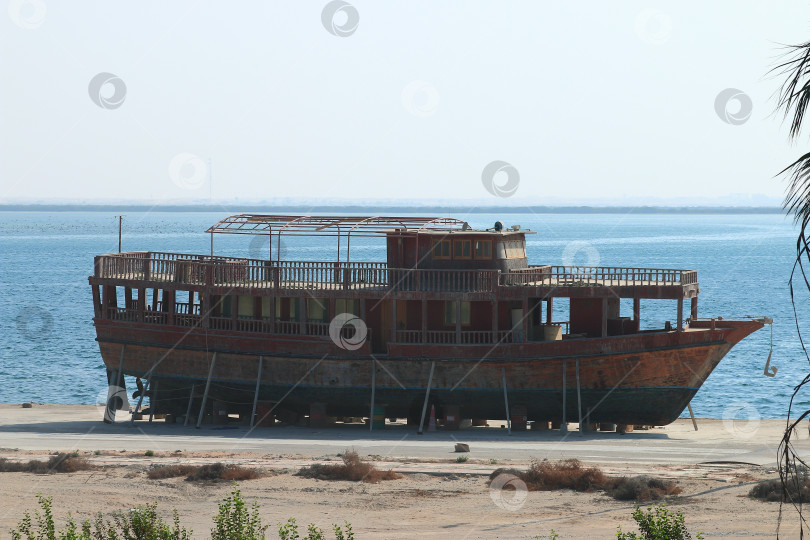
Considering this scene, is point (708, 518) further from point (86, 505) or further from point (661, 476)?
point (86, 505)

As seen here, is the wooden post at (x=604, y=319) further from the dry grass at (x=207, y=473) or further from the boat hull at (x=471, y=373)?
the dry grass at (x=207, y=473)

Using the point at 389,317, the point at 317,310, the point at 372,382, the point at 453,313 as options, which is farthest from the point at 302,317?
the point at 453,313

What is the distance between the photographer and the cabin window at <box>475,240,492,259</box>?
32156mm

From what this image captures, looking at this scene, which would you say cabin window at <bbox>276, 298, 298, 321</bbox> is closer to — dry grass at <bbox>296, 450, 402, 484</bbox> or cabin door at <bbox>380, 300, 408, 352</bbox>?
cabin door at <bbox>380, 300, 408, 352</bbox>

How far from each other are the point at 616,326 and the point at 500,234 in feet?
14.9

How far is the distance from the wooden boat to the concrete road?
88 centimetres

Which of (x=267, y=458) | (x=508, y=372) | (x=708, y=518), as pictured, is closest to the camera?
(x=708, y=518)

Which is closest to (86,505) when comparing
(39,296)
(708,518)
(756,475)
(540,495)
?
(540,495)

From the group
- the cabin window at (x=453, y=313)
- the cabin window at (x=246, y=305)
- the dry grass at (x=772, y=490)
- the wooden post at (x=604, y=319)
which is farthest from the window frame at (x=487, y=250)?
the dry grass at (x=772, y=490)

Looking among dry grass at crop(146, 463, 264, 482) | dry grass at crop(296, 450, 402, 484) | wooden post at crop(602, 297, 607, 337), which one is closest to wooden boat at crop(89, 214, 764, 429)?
wooden post at crop(602, 297, 607, 337)

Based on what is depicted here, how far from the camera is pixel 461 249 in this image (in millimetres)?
32344

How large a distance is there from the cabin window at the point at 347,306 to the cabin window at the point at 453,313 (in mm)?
2746

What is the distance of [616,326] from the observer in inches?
1257

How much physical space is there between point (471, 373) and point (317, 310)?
5320 mm
